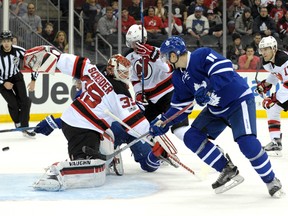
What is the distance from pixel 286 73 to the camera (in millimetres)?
6426

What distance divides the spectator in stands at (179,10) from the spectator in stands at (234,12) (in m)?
0.61

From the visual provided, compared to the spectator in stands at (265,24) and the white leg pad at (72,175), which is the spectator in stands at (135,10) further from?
the white leg pad at (72,175)

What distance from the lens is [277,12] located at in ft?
37.6

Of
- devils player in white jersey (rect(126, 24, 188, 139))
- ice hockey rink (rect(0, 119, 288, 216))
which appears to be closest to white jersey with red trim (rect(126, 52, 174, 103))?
devils player in white jersey (rect(126, 24, 188, 139))

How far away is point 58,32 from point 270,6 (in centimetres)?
331

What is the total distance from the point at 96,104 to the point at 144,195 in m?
0.70

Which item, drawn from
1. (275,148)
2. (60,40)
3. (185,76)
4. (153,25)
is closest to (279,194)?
(185,76)

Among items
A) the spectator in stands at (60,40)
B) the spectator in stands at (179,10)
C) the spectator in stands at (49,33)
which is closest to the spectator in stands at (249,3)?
the spectator in stands at (179,10)

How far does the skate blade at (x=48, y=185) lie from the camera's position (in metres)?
4.65

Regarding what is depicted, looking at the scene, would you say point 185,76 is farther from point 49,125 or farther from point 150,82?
point 150,82

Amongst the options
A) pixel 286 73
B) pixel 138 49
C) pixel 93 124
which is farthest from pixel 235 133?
pixel 286 73

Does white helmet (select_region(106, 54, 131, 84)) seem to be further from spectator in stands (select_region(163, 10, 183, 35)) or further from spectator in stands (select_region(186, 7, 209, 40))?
spectator in stands (select_region(186, 7, 209, 40))

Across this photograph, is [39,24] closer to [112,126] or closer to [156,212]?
[112,126]

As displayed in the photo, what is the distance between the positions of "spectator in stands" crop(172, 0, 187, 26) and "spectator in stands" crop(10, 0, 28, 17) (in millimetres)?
2044
